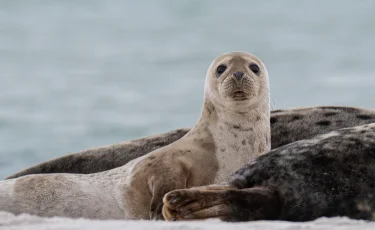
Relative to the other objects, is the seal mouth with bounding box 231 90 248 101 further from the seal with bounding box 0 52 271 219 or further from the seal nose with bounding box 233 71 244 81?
the seal nose with bounding box 233 71 244 81

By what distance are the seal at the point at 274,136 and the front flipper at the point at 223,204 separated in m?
2.71

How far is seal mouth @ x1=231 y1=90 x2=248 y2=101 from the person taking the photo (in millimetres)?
6489

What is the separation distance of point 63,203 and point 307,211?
1.90m

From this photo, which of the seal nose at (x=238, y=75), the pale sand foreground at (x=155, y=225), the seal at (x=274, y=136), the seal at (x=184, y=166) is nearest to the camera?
the pale sand foreground at (x=155, y=225)

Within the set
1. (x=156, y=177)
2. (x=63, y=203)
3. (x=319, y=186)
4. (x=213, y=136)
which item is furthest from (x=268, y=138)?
(x=319, y=186)

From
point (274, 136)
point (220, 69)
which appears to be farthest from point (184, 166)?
point (274, 136)

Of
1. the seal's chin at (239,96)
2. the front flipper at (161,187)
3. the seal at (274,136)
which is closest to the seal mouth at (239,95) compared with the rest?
the seal's chin at (239,96)

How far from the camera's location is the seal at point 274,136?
748 centimetres

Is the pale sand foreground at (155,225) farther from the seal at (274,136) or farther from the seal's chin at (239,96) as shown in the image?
the seal at (274,136)

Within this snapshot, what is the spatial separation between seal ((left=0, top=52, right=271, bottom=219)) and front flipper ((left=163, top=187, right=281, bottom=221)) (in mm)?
954

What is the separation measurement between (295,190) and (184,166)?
1.60 meters

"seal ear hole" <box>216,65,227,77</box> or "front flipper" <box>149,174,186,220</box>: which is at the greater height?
"seal ear hole" <box>216,65,227,77</box>

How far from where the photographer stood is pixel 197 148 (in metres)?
6.46

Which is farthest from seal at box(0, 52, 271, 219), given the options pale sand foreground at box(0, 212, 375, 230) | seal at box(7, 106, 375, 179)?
pale sand foreground at box(0, 212, 375, 230)
